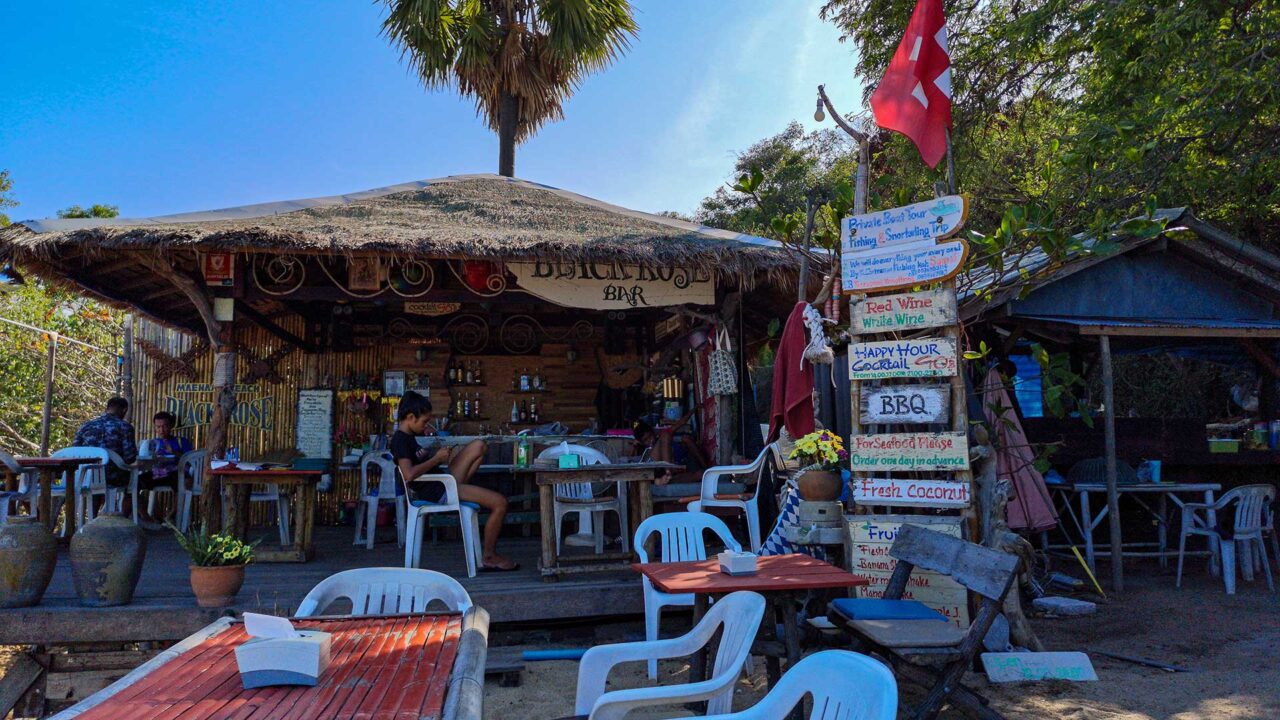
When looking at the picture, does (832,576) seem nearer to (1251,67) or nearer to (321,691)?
(321,691)

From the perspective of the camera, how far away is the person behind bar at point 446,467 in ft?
18.8

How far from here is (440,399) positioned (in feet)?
32.6

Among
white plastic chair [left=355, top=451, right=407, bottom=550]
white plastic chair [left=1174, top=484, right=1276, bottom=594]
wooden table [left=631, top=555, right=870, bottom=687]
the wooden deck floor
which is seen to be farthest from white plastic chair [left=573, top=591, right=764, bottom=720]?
white plastic chair [left=1174, top=484, right=1276, bottom=594]

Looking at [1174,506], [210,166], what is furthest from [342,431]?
[210,166]

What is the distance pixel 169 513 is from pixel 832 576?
343 inches

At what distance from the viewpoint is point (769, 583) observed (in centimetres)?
343

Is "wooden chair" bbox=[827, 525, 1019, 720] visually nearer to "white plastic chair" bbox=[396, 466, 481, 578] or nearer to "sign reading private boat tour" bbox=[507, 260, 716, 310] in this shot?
"white plastic chair" bbox=[396, 466, 481, 578]

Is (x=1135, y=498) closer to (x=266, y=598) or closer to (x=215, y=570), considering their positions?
(x=266, y=598)

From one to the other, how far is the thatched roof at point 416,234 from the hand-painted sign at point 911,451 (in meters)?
2.58

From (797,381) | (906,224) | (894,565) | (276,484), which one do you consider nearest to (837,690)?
(894,565)

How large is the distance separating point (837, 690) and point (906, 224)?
3.62 meters

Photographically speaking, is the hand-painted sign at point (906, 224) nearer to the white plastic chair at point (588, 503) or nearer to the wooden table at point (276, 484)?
the white plastic chair at point (588, 503)

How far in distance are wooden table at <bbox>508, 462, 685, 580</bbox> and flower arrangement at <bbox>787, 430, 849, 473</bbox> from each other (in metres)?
0.96

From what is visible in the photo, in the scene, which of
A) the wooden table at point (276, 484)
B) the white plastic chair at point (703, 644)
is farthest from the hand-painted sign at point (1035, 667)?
the wooden table at point (276, 484)
